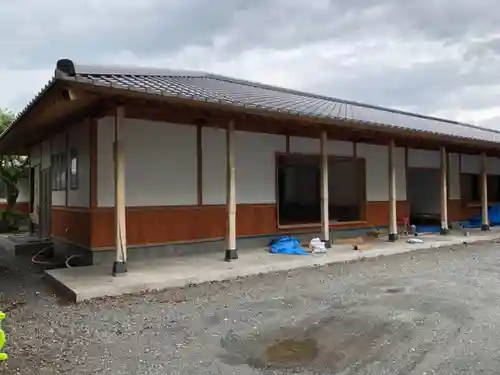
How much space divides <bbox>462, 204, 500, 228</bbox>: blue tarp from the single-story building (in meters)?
2.55

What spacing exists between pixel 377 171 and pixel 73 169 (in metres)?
6.69

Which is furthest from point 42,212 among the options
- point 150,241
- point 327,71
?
point 327,71

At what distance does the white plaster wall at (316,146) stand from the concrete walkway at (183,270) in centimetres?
213

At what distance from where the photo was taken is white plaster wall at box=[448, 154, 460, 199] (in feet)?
41.0

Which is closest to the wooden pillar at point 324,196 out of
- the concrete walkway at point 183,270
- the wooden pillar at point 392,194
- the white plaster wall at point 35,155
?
the concrete walkway at point 183,270

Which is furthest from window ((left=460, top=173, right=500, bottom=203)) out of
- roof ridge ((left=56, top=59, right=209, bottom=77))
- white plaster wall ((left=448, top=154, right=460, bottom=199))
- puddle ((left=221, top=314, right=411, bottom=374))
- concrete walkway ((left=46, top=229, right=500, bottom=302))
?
puddle ((left=221, top=314, right=411, bottom=374))

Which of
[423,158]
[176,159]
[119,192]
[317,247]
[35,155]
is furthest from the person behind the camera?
Answer: [423,158]

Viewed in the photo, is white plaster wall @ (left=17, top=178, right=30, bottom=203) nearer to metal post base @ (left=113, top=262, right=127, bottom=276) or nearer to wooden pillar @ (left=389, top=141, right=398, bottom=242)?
metal post base @ (left=113, top=262, right=127, bottom=276)

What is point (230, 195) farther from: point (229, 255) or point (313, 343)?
point (313, 343)

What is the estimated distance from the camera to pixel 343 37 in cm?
1148

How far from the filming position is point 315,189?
12836mm

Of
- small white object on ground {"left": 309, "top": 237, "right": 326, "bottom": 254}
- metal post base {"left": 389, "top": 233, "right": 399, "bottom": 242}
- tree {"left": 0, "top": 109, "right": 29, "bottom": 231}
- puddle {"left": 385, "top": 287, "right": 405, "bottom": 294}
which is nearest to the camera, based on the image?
puddle {"left": 385, "top": 287, "right": 405, "bottom": 294}

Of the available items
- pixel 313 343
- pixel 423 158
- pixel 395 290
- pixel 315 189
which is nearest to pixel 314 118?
pixel 395 290

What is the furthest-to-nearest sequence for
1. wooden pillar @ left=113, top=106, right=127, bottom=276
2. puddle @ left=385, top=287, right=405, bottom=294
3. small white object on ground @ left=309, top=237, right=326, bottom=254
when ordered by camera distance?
small white object on ground @ left=309, top=237, right=326, bottom=254, wooden pillar @ left=113, top=106, right=127, bottom=276, puddle @ left=385, top=287, right=405, bottom=294
